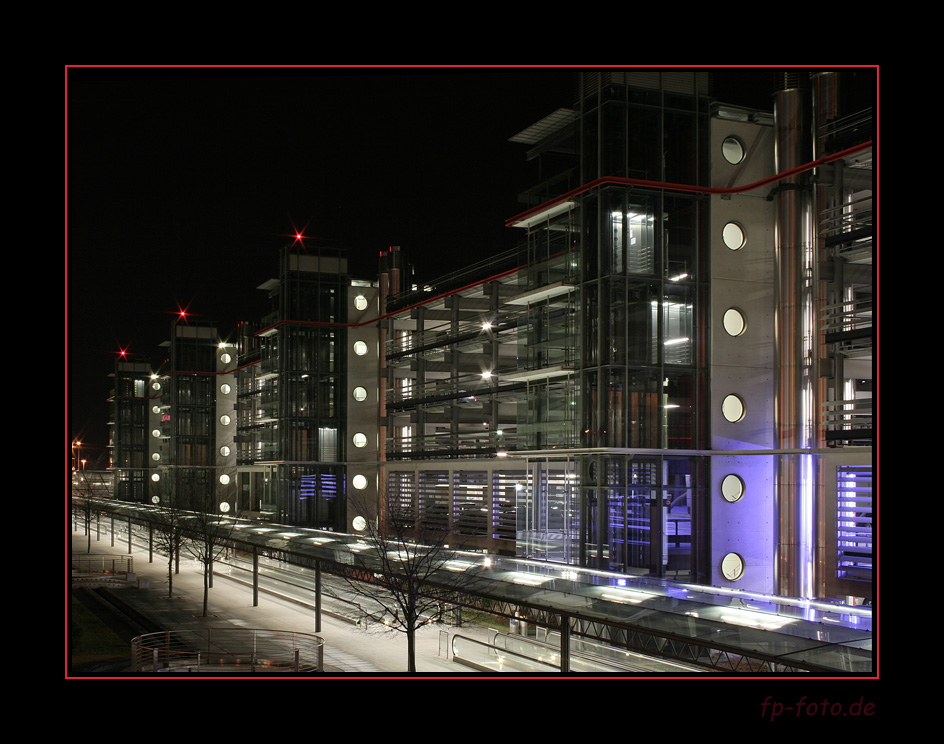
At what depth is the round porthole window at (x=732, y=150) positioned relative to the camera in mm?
28969

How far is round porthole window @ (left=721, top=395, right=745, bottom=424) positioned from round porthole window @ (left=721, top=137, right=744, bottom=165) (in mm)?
7230

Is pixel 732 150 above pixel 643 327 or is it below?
above

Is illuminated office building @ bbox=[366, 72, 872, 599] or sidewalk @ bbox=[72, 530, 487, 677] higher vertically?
illuminated office building @ bbox=[366, 72, 872, 599]

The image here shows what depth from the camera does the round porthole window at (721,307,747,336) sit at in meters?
28.7

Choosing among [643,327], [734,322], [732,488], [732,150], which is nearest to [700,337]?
[734,322]

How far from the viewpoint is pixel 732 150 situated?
2912 cm

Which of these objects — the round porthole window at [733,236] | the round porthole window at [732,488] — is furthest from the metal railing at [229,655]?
the round porthole window at [733,236]

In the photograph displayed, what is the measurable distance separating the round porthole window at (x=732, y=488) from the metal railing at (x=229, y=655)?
12.8 meters

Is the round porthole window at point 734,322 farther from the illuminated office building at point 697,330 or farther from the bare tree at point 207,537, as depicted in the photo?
the bare tree at point 207,537

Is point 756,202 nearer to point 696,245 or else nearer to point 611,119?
point 696,245

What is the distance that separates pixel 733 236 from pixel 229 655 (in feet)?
61.1

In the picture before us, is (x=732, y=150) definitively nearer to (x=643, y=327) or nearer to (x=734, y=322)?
(x=734, y=322)

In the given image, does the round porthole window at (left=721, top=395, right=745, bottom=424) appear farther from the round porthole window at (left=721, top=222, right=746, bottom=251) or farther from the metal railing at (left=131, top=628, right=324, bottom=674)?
the metal railing at (left=131, top=628, right=324, bottom=674)

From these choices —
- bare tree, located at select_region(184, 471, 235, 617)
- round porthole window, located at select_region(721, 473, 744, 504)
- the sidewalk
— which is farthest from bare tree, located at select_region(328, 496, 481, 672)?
bare tree, located at select_region(184, 471, 235, 617)
